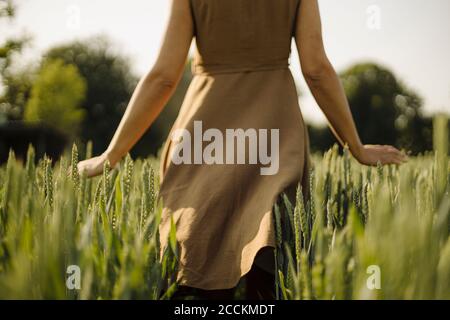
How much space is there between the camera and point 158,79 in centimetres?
153

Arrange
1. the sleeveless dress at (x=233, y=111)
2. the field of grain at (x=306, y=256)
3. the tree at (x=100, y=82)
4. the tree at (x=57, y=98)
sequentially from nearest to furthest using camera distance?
the field of grain at (x=306, y=256), the sleeveless dress at (x=233, y=111), the tree at (x=57, y=98), the tree at (x=100, y=82)

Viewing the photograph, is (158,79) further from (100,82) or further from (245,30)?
(100,82)

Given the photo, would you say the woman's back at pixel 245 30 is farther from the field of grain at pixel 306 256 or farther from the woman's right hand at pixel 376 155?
the field of grain at pixel 306 256

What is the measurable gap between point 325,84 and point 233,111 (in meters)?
0.31

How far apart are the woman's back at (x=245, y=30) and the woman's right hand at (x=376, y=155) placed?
41 centimetres

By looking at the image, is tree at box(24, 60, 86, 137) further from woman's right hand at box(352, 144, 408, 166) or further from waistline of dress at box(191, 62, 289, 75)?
woman's right hand at box(352, 144, 408, 166)

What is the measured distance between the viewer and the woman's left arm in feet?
4.99

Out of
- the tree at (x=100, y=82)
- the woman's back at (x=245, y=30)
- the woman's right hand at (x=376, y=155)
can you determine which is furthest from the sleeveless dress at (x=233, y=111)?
the tree at (x=100, y=82)

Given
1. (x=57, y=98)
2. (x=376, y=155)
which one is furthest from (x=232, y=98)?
(x=57, y=98)

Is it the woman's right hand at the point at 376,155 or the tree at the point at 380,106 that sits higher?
the tree at the point at 380,106

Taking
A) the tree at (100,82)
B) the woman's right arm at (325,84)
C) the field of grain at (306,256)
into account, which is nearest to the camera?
the field of grain at (306,256)

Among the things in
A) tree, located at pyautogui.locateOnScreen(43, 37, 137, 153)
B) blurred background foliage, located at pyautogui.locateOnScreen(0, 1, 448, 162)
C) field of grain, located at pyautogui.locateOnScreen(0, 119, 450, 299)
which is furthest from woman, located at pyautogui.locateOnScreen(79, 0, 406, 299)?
tree, located at pyautogui.locateOnScreen(43, 37, 137, 153)

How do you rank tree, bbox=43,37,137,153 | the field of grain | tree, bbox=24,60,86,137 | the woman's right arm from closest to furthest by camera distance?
the field of grain → the woman's right arm → tree, bbox=24,60,86,137 → tree, bbox=43,37,137,153

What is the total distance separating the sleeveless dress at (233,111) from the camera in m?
1.42
